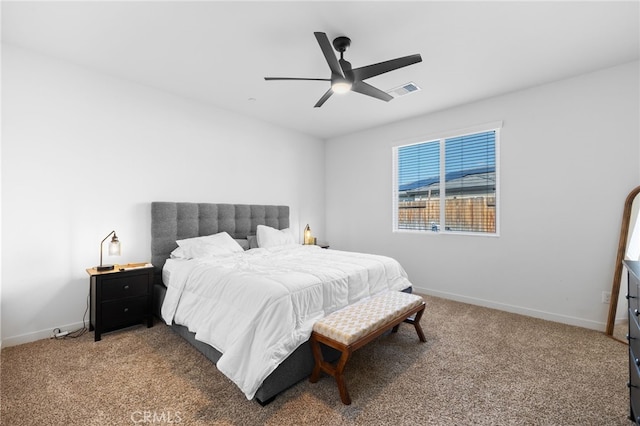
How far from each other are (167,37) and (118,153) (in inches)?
57.1

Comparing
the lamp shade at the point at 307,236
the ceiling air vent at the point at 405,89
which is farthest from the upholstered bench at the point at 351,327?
the lamp shade at the point at 307,236

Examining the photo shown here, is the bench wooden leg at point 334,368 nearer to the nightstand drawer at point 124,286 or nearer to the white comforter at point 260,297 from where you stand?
the white comforter at point 260,297

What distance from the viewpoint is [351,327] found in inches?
75.9

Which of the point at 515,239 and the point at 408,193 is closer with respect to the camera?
the point at 515,239

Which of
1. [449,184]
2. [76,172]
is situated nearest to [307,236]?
[449,184]

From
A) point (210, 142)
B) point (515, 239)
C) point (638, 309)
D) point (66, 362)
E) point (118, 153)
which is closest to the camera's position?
point (638, 309)

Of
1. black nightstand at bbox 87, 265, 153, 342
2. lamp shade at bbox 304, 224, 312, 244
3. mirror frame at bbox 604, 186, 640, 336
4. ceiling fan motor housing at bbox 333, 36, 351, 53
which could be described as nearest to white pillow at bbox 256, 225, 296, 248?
lamp shade at bbox 304, 224, 312, 244

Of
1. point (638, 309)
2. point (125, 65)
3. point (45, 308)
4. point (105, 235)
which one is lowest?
point (45, 308)

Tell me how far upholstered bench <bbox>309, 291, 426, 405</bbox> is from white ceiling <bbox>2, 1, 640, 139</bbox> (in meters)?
2.27

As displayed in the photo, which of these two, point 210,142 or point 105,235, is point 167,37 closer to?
point 210,142

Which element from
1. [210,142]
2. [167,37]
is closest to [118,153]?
[210,142]

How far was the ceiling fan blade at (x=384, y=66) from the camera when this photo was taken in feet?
7.02

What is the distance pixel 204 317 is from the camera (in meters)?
2.32

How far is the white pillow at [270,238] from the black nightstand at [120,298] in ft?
4.68
